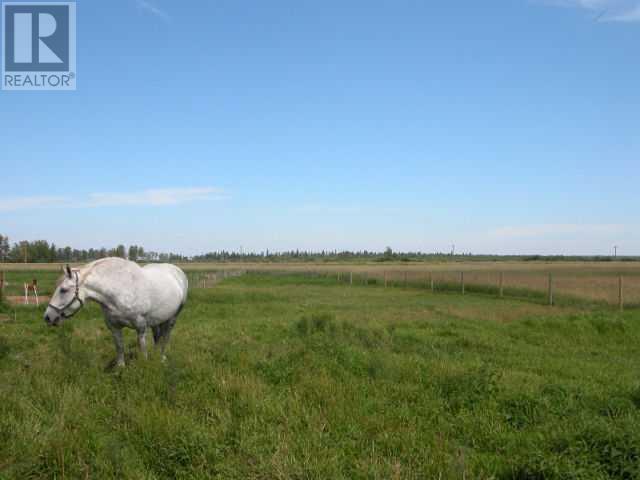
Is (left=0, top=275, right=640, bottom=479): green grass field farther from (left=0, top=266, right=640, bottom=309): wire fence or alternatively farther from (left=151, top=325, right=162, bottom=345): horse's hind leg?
(left=0, top=266, right=640, bottom=309): wire fence

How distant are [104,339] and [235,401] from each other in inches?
238

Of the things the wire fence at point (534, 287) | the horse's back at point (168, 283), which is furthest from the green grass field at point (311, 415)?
the wire fence at point (534, 287)

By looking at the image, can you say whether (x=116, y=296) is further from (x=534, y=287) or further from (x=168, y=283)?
(x=534, y=287)

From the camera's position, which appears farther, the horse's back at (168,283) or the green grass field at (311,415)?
the horse's back at (168,283)

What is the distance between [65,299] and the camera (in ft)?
21.7

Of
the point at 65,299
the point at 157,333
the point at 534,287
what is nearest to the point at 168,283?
the point at 157,333

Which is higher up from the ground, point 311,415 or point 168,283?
point 168,283

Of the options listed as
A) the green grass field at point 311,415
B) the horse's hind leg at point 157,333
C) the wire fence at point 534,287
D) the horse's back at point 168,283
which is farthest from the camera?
the wire fence at point 534,287

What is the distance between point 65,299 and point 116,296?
67 centimetres

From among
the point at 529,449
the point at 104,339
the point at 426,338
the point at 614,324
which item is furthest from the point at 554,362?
the point at 104,339

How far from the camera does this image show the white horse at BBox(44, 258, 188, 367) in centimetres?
662

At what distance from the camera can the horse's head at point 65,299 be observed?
21.6 feet

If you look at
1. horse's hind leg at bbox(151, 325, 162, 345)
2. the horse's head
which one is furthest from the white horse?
horse's hind leg at bbox(151, 325, 162, 345)

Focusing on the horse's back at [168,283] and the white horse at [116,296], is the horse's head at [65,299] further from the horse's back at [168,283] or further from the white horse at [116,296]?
the horse's back at [168,283]
